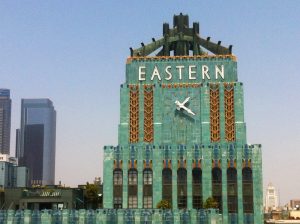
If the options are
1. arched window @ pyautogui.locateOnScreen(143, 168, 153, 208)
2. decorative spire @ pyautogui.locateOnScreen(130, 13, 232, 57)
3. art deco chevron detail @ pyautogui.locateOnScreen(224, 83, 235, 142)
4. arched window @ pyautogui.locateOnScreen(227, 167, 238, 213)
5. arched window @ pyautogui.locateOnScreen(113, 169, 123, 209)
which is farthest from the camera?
decorative spire @ pyautogui.locateOnScreen(130, 13, 232, 57)

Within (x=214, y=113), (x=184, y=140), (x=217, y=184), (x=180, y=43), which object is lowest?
(x=217, y=184)

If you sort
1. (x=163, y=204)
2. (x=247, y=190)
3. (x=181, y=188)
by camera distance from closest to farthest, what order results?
1. (x=163, y=204)
2. (x=247, y=190)
3. (x=181, y=188)

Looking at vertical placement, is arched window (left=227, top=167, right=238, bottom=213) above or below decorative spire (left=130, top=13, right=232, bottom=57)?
below

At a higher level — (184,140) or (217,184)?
(184,140)

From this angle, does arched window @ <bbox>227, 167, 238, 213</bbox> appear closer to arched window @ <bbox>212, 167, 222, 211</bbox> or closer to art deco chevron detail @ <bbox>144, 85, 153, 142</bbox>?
arched window @ <bbox>212, 167, 222, 211</bbox>

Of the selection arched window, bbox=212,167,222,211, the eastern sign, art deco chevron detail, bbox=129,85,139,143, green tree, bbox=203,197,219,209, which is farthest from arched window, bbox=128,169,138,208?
the eastern sign

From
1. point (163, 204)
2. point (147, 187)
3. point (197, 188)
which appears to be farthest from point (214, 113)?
point (163, 204)

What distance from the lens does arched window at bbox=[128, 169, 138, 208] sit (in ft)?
431

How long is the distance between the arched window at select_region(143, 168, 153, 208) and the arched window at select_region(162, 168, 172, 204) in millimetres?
3021

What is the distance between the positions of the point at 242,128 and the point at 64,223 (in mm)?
51870

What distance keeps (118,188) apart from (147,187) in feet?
22.2

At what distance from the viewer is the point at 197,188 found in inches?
5157

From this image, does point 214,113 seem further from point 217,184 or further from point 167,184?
point 167,184

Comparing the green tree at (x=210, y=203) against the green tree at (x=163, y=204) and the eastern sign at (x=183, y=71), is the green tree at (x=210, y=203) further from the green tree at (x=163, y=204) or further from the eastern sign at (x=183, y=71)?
the eastern sign at (x=183, y=71)
